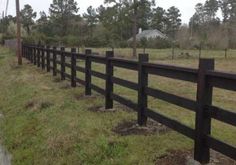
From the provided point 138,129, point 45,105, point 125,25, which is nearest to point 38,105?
point 45,105

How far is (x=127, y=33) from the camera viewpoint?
289ft

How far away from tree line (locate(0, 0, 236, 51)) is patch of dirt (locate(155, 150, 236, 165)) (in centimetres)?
3671

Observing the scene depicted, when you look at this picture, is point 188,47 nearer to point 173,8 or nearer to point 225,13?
point 173,8

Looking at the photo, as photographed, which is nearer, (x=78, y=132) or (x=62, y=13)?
(x=78, y=132)

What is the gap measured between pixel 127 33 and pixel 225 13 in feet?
114

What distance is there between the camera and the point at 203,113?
5254 millimetres

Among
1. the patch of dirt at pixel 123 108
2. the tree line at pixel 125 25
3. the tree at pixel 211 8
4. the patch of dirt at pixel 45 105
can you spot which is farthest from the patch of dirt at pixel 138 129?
the tree at pixel 211 8

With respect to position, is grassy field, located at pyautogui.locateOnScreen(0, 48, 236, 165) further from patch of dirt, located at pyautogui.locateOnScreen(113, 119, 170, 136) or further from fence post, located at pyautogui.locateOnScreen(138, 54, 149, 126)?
fence post, located at pyautogui.locateOnScreen(138, 54, 149, 126)

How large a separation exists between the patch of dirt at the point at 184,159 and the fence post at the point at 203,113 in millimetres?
133

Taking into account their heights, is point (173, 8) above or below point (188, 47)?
above

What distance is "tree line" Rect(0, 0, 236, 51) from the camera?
183 feet

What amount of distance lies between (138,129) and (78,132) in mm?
1041

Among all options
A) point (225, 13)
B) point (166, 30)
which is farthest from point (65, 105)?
point (225, 13)

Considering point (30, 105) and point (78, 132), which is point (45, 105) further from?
point (78, 132)
